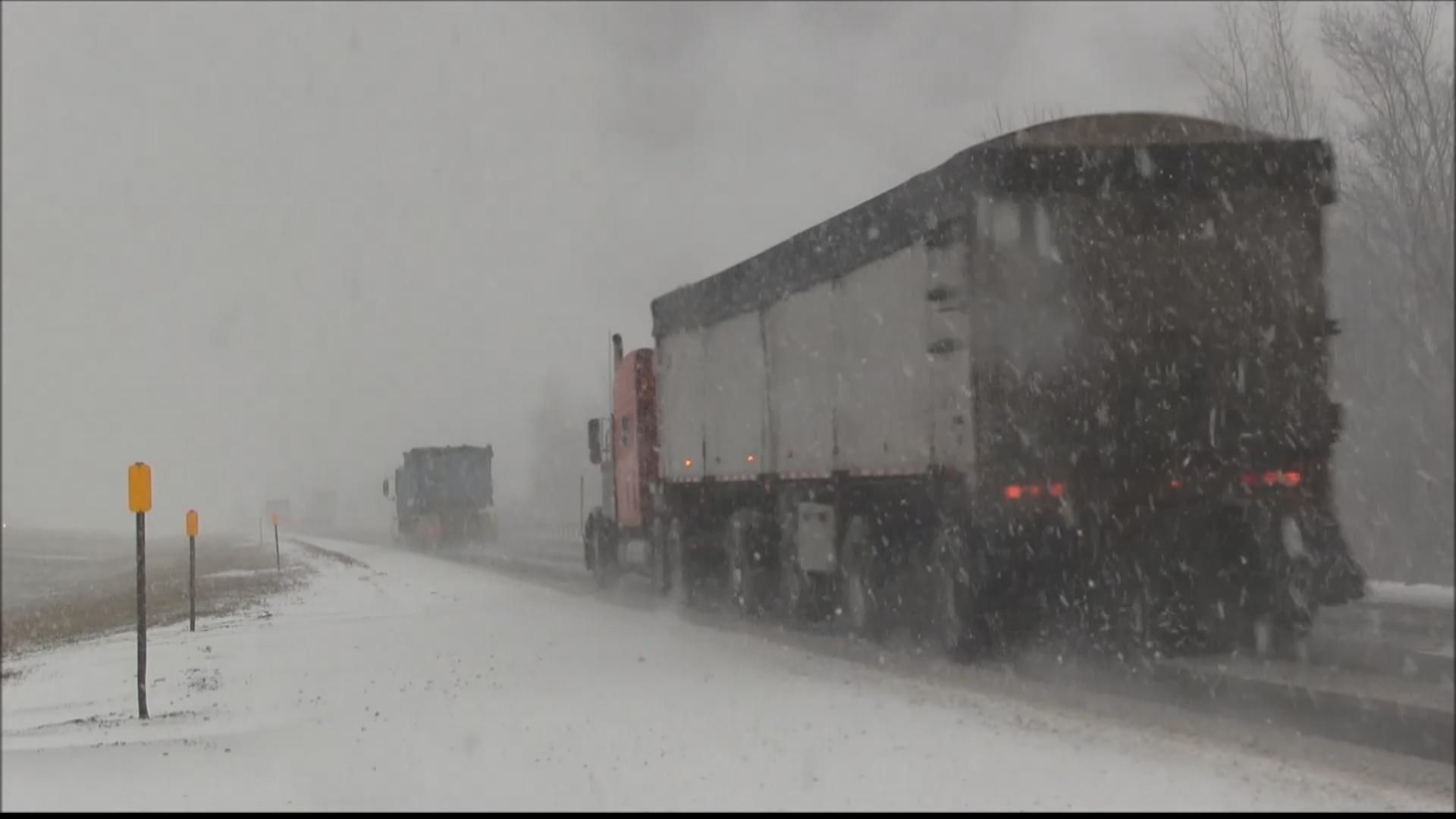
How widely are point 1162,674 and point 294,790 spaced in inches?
262

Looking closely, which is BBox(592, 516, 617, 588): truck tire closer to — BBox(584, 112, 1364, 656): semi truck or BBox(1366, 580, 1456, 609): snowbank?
BBox(1366, 580, 1456, 609): snowbank

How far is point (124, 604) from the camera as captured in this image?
74.1 feet

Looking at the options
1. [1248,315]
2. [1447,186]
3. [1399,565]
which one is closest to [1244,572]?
[1248,315]

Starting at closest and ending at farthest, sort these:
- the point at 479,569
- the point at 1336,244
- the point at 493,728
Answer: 1. the point at 493,728
2. the point at 1336,244
3. the point at 479,569

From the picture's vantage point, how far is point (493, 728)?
8562 millimetres

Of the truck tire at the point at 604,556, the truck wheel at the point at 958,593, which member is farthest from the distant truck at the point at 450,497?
the truck wheel at the point at 958,593

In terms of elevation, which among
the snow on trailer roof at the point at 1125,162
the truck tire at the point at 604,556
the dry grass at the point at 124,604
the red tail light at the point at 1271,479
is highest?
the snow on trailer roof at the point at 1125,162

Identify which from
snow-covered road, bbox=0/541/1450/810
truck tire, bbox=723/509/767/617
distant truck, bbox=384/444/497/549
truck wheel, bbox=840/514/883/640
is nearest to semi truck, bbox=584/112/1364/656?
snow-covered road, bbox=0/541/1450/810

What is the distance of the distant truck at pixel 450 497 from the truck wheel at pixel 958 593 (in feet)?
129

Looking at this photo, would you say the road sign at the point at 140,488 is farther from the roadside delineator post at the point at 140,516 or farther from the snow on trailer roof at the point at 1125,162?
the snow on trailer roof at the point at 1125,162

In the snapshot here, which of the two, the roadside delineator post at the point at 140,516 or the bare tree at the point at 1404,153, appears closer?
the roadside delineator post at the point at 140,516

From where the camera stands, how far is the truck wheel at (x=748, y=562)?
16.6 m

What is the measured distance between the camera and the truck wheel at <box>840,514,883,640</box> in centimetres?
1362

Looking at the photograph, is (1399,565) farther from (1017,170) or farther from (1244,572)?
(1017,170)
